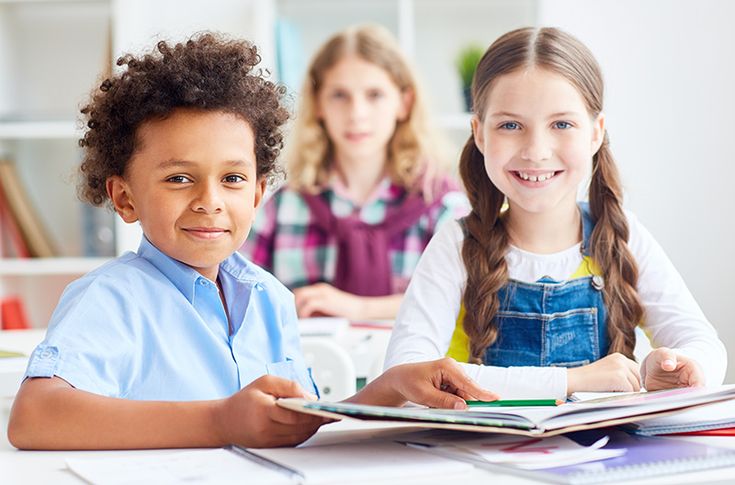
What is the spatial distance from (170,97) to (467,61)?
99.9 inches

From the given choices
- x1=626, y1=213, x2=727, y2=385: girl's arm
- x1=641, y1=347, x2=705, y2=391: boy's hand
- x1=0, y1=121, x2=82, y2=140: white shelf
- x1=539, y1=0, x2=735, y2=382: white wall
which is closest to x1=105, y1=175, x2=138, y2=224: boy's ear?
x1=641, y1=347, x2=705, y2=391: boy's hand

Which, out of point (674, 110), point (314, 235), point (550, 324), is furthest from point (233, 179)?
point (674, 110)

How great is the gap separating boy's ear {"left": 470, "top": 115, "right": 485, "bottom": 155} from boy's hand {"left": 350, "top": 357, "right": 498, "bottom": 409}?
0.58 m

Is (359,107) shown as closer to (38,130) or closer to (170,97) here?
(38,130)

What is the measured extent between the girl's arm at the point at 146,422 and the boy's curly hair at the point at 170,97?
0.40 metres

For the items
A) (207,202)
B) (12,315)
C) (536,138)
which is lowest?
(12,315)

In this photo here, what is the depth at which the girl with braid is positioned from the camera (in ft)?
5.35

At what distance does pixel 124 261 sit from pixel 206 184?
135 mm

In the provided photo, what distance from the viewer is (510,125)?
1.64 meters

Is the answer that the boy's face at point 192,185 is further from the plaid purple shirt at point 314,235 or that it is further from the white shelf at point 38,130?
the white shelf at point 38,130

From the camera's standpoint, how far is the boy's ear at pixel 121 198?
4.42 feet

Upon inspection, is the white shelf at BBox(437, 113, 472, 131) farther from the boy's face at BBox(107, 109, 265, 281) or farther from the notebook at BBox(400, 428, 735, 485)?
the notebook at BBox(400, 428, 735, 485)

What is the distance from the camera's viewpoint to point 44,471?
0.92 metres

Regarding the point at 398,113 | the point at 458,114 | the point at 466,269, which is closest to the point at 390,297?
the point at 398,113
